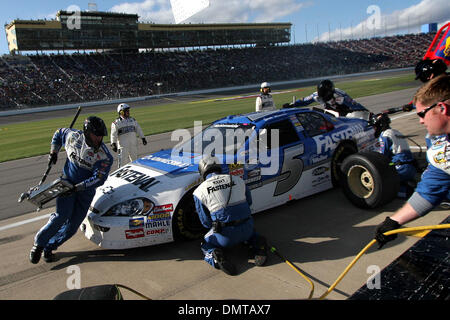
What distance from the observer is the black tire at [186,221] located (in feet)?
13.3

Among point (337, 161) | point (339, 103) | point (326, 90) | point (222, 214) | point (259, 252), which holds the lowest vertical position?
point (259, 252)

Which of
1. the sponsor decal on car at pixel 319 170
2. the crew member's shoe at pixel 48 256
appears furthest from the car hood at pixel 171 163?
the sponsor decal on car at pixel 319 170

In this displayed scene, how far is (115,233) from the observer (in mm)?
3904

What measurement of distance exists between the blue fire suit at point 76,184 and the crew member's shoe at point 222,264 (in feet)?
5.74

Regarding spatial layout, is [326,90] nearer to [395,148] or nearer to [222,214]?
[395,148]

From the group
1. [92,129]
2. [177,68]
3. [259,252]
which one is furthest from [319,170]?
[177,68]

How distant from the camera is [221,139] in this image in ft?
17.0

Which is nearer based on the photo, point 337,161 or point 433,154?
point 433,154

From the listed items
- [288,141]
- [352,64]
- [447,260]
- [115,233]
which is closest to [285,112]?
[288,141]

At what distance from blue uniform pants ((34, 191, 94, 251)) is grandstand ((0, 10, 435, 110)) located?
38.7 metres

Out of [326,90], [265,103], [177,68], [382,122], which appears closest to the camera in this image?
[382,122]

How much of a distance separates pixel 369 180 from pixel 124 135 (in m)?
4.96

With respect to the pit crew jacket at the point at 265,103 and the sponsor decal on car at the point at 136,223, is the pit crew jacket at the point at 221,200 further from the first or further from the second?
the pit crew jacket at the point at 265,103
